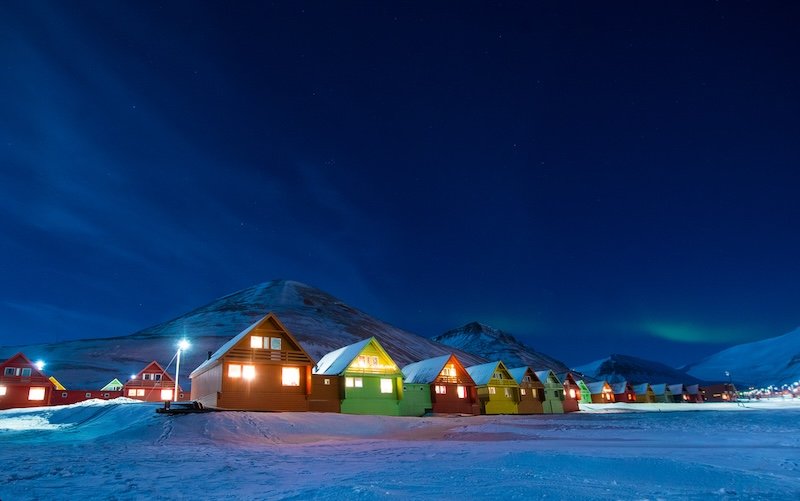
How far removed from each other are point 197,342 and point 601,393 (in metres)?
111

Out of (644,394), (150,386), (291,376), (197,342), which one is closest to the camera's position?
(291,376)

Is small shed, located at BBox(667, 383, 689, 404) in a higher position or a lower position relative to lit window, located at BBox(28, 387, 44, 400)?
lower

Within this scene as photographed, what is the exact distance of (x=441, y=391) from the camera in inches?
2307

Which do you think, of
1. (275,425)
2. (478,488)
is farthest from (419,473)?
(275,425)

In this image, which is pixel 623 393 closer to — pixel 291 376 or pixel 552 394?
pixel 552 394

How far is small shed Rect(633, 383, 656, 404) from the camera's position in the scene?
139m

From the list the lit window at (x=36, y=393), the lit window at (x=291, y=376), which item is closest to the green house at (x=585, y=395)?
the lit window at (x=291, y=376)

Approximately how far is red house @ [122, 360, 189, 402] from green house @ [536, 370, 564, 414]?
6111 cm

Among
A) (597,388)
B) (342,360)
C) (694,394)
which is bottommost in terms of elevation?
(694,394)

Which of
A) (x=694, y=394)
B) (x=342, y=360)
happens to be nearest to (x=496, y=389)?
(x=342, y=360)

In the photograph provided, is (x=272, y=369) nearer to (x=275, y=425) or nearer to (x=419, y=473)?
(x=275, y=425)

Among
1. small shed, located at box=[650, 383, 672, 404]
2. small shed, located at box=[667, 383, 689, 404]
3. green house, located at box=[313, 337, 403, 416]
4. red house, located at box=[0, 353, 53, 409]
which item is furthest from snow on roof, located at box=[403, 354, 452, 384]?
small shed, located at box=[667, 383, 689, 404]

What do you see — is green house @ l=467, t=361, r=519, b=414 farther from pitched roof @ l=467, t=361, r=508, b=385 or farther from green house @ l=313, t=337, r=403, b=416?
green house @ l=313, t=337, r=403, b=416

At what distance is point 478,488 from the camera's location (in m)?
10.4
